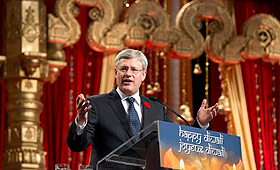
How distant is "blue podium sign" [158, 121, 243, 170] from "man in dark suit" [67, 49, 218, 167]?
314 millimetres

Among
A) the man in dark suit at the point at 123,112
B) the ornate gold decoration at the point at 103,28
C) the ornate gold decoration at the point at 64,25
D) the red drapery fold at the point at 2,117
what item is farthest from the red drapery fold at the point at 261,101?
the man in dark suit at the point at 123,112

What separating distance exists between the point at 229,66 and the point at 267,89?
1.95 feet

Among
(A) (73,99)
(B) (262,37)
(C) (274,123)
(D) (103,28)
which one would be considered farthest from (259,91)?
(A) (73,99)

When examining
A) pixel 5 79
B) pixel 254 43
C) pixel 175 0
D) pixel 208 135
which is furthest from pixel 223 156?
pixel 175 0

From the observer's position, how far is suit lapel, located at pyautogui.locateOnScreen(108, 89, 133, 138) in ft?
10.7

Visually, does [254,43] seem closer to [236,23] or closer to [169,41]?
[236,23]

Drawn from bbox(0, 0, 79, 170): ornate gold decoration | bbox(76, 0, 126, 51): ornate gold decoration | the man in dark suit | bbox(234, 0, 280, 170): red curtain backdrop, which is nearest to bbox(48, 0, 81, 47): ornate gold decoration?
bbox(0, 0, 79, 170): ornate gold decoration

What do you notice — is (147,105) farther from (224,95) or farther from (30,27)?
(224,95)

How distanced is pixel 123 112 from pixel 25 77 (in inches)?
104

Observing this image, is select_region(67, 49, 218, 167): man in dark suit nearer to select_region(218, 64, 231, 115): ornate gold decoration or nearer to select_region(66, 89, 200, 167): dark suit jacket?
select_region(66, 89, 200, 167): dark suit jacket

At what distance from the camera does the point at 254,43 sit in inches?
271

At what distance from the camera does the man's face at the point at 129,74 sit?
3.34 meters

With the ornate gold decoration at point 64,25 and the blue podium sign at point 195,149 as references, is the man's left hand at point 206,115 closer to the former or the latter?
the blue podium sign at point 195,149

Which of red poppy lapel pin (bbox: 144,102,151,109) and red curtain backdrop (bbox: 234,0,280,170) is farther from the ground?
red curtain backdrop (bbox: 234,0,280,170)
